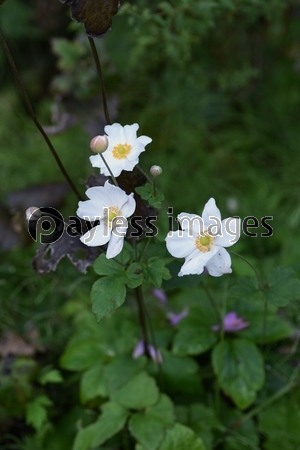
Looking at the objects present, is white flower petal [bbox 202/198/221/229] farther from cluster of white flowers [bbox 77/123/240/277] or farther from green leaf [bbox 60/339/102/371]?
green leaf [bbox 60/339/102/371]

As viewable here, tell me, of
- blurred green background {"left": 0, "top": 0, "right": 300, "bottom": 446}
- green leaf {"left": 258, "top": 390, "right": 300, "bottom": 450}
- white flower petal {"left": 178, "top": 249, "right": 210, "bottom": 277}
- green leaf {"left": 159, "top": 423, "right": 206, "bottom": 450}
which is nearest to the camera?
white flower petal {"left": 178, "top": 249, "right": 210, "bottom": 277}

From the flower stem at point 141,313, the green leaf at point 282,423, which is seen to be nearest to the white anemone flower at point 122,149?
the flower stem at point 141,313

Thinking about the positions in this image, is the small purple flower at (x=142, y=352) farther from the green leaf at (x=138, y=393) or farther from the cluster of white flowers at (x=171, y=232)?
the cluster of white flowers at (x=171, y=232)

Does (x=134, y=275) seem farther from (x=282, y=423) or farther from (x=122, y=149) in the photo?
(x=282, y=423)

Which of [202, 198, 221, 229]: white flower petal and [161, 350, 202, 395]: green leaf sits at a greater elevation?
[202, 198, 221, 229]: white flower petal

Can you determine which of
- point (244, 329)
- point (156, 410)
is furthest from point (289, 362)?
point (156, 410)

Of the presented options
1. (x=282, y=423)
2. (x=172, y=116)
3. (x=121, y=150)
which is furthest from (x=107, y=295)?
(x=172, y=116)

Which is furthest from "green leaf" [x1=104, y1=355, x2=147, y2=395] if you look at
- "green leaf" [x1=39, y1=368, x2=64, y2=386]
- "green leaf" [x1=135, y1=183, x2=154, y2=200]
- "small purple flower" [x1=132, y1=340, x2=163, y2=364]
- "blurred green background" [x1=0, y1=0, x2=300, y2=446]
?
"green leaf" [x1=135, y1=183, x2=154, y2=200]
